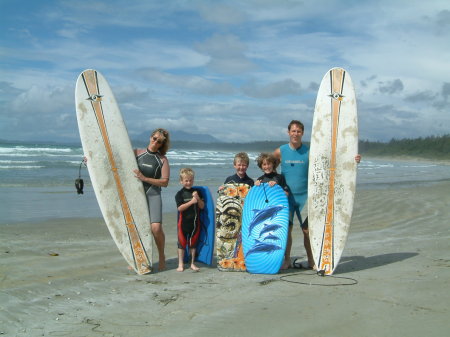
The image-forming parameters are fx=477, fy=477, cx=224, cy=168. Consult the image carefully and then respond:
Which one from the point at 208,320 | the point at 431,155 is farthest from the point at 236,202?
the point at 431,155

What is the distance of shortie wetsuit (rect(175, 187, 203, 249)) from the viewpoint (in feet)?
16.1

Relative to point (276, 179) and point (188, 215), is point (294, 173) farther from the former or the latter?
point (188, 215)

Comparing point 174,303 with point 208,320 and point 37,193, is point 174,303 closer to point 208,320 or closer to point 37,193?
point 208,320

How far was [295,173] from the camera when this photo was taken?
15.9ft

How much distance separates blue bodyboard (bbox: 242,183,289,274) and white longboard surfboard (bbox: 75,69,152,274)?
3.43ft

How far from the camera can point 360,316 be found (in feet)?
10.7

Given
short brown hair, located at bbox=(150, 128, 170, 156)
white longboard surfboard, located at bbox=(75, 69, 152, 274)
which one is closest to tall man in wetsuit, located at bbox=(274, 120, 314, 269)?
short brown hair, located at bbox=(150, 128, 170, 156)

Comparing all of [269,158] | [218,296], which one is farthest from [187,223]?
[218,296]

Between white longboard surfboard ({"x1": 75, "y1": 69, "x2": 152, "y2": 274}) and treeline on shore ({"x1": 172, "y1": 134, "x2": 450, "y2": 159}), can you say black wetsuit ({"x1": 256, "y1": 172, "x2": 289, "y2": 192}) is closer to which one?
white longboard surfboard ({"x1": 75, "y1": 69, "x2": 152, "y2": 274})

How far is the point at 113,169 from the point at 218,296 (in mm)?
1903

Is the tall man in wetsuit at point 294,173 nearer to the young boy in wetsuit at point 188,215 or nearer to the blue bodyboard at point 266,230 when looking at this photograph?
the blue bodyboard at point 266,230

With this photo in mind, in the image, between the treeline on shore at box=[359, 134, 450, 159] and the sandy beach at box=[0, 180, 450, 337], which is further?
the treeline on shore at box=[359, 134, 450, 159]

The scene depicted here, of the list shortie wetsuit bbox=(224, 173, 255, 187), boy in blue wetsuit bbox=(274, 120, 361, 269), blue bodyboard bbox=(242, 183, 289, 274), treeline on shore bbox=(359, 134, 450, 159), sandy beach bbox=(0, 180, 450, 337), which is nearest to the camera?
sandy beach bbox=(0, 180, 450, 337)

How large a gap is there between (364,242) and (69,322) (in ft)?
14.5
